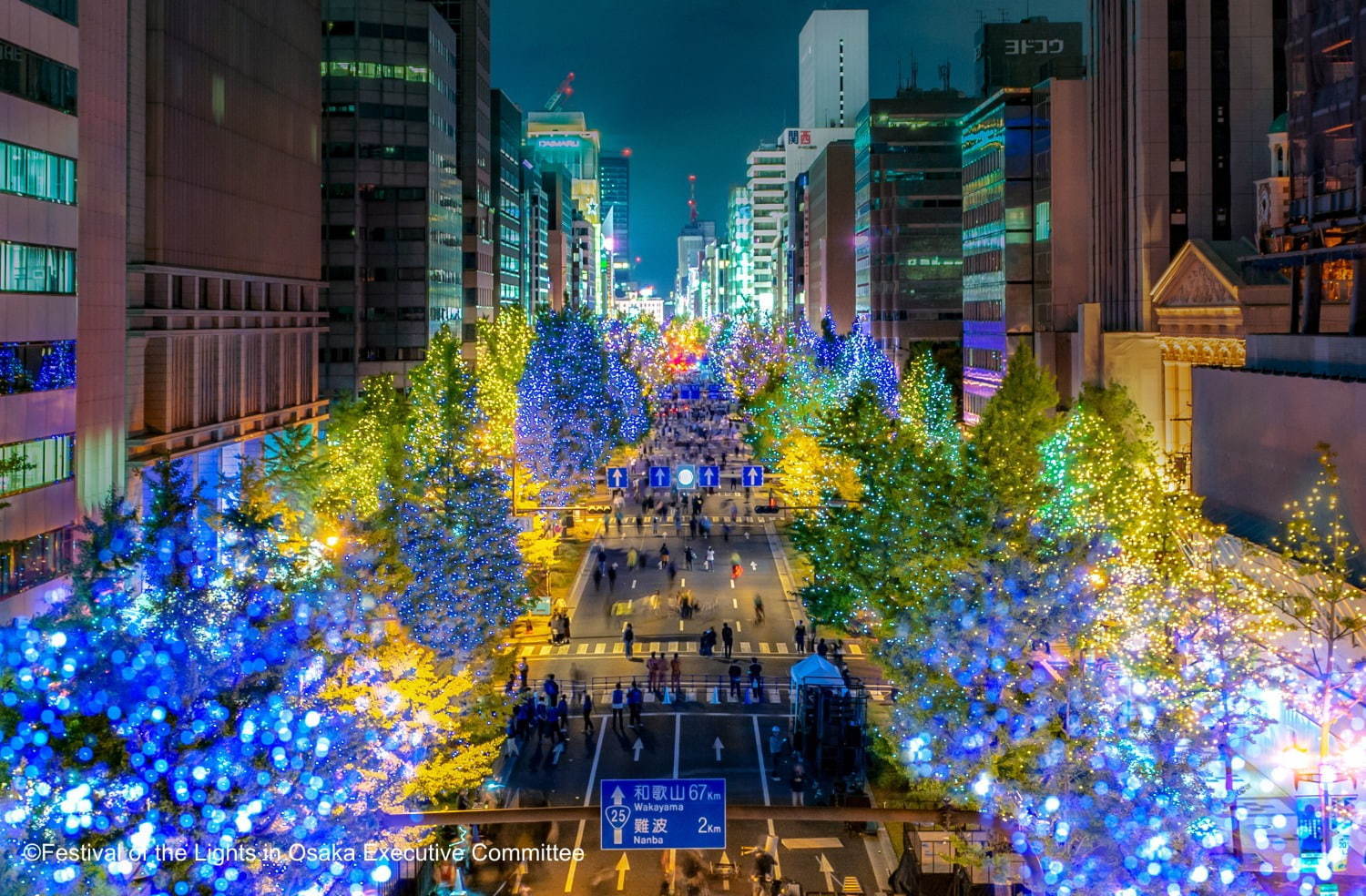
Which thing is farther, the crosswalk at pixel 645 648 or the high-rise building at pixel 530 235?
the high-rise building at pixel 530 235

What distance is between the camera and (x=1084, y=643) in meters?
28.8

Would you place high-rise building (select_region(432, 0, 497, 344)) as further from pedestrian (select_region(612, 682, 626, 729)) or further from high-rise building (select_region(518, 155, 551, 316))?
pedestrian (select_region(612, 682, 626, 729))

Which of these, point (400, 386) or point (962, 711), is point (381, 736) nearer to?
point (962, 711)

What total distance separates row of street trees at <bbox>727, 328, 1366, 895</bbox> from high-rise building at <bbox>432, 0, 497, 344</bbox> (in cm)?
8836

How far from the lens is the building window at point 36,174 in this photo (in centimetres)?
3872

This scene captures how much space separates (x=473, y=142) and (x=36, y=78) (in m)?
92.3

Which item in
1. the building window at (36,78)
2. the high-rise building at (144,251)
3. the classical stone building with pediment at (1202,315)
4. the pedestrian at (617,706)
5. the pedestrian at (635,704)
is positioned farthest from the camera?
the classical stone building with pediment at (1202,315)

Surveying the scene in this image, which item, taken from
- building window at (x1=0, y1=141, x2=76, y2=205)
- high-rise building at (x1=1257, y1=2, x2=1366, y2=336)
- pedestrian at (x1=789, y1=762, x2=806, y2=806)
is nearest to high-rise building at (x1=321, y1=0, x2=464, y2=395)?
building window at (x1=0, y1=141, x2=76, y2=205)

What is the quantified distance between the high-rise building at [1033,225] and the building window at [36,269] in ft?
210

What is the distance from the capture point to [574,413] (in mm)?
77812

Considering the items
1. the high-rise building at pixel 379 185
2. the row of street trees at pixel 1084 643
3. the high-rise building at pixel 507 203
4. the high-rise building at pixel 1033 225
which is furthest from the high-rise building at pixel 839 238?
the row of street trees at pixel 1084 643

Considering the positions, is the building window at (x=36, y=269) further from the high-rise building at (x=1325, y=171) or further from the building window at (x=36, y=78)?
the high-rise building at (x=1325, y=171)

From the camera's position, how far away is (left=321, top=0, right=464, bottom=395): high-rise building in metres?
104

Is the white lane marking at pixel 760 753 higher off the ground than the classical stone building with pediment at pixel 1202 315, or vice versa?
the classical stone building with pediment at pixel 1202 315
